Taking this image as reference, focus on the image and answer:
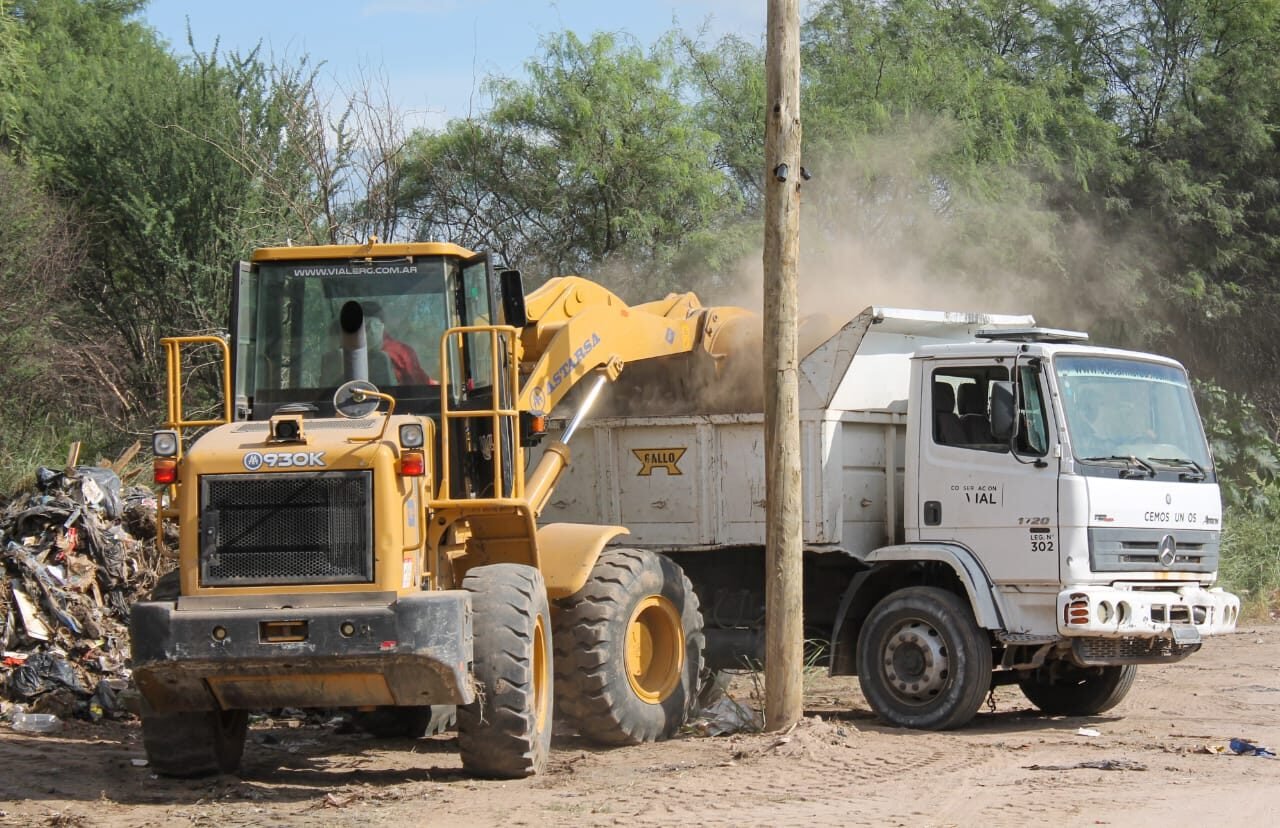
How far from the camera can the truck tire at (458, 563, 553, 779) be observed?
8453mm

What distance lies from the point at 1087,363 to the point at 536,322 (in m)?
3.94

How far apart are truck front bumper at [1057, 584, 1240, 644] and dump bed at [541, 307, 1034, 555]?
5.65ft

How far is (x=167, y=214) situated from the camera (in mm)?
18516

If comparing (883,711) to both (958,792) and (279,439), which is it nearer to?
(958,792)

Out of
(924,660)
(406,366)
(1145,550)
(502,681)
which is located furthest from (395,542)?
(1145,550)

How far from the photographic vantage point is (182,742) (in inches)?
346

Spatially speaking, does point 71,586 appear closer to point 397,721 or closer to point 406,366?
point 397,721

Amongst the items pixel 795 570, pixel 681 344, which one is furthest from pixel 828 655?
pixel 681 344

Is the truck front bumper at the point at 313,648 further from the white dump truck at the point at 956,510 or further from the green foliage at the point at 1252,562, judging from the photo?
the green foliage at the point at 1252,562

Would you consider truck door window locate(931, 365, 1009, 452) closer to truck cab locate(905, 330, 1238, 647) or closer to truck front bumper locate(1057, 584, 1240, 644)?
truck cab locate(905, 330, 1238, 647)

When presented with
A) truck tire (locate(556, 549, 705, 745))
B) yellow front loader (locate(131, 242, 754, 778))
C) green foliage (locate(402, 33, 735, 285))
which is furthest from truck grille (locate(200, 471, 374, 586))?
green foliage (locate(402, 33, 735, 285))

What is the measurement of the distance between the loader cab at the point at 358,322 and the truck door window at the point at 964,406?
353 cm

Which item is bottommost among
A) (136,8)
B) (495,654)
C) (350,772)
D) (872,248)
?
(350,772)

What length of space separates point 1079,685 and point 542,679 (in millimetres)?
4962
